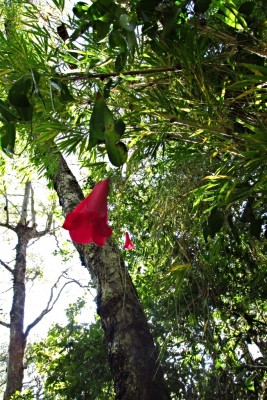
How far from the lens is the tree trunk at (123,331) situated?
132 cm

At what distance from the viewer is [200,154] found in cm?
116

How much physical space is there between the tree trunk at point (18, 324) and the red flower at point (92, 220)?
202 inches

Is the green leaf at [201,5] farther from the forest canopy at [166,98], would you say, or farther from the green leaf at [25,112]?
the green leaf at [25,112]

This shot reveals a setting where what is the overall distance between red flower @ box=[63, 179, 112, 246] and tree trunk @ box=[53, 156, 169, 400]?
399 mm

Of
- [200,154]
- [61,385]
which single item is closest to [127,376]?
[200,154]

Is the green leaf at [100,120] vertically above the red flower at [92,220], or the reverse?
the red flower at [92,220]

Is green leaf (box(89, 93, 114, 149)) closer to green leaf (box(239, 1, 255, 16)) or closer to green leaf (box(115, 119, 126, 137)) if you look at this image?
green leaf (box(115, 119, 126, 137))

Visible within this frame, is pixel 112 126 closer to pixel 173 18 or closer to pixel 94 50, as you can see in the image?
pixel 173 18

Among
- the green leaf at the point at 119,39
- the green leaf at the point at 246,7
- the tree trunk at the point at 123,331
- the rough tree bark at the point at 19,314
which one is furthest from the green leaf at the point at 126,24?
the rough tree bark at the point at 19,314

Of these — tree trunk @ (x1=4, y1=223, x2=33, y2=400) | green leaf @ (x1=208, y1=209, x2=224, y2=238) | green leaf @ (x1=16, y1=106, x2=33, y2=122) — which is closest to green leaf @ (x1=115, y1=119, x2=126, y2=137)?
green leaf @ (x1=16, y1=106, x2=33, y2=122)

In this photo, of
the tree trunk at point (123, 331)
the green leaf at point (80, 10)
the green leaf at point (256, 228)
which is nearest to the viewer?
the green leaf at point (80, 10)

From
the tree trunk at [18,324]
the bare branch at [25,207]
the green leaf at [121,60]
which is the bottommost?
the green leaf at [121,60]

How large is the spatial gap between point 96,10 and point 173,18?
0.18 meters

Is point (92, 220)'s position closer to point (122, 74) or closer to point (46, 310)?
point (122, 74)
